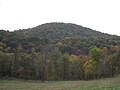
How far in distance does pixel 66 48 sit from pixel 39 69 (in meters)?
41.6

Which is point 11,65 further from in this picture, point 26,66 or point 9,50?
point 9,50

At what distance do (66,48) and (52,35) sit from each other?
53.0m

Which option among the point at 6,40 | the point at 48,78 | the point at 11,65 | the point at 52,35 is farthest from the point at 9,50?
the point at 52,35

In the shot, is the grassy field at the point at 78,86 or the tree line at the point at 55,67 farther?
the tree line at the point at 55,67

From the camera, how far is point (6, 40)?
12069 centimetres

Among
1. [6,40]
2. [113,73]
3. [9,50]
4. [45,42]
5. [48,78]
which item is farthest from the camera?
[45,42]

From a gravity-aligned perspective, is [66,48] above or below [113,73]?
above

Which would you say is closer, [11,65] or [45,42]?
[11,65]

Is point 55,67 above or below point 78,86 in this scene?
above

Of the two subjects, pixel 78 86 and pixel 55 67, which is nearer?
pixel 78 86

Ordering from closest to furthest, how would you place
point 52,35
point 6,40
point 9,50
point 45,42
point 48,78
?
point 48,78 < point 9,50 < point 6,40 < point 45,42 < point 52,35

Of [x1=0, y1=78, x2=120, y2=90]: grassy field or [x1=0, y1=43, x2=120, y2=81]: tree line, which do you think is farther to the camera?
[x1=0, y1=43, x2=120, y2=81]: tree line

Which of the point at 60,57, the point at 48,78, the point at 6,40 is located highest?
the point at 6,40

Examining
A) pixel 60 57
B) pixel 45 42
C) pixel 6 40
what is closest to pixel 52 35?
pixel 45 42
